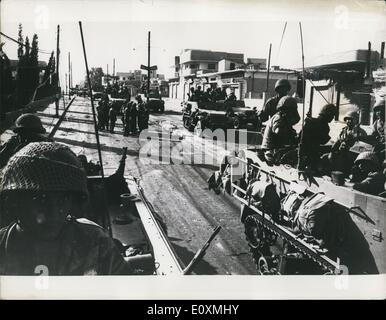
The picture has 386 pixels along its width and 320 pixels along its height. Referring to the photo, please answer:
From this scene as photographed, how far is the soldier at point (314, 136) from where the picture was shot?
17.9 feet

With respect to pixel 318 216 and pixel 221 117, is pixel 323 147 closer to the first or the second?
pixel 318 216

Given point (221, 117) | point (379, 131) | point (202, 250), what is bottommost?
point (202, 250)

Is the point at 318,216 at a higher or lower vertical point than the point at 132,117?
lower

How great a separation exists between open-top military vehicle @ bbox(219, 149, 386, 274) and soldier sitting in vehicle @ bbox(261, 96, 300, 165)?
0.78ft

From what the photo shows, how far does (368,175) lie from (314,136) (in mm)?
A: 1460

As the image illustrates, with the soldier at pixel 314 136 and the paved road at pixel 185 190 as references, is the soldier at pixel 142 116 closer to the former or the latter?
the paved road at pixel 185 190

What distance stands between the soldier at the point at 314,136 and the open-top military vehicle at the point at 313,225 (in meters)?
0.32

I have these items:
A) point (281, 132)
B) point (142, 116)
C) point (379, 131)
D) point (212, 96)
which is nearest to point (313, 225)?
point (281, 132)

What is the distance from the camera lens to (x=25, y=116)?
5281mm

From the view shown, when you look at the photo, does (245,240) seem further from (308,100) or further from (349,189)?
(308,100)

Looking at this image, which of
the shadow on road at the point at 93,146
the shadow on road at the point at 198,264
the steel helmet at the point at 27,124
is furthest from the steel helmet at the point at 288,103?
the shadow on road at the point at 93,146

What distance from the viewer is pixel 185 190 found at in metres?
9.41

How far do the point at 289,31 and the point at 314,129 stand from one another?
1614mm
